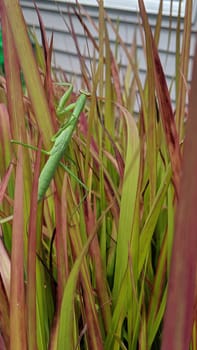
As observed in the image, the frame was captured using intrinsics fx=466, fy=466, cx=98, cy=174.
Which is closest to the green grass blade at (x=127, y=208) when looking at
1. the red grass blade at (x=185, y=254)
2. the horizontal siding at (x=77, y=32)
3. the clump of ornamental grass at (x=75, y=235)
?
the clump of ornamental grass at (x=75, y=235)

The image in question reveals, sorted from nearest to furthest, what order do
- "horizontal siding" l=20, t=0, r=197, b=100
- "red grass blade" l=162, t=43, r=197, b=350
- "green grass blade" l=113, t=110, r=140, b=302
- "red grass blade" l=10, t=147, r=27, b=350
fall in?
1. "red grass blade" l=162, t=43, r=197, b=350
2. "red grass blade" l=10, t=147, r=27, b=350
3. "green grass blade" l=113, t=110, r=140, b=302
4. "horizontal siding" l=20, t=0, r=197, b=100

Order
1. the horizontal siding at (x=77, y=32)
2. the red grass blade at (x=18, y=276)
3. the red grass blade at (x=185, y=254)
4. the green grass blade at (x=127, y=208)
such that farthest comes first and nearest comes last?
the horizontal siding at (x=77, y=32) → the green grass blade at (x=127, y=208) → the red grass blade at (x=18, y=276) → the red grass blade at (x=185, y=254)

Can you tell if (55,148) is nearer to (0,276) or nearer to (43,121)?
(43,121)

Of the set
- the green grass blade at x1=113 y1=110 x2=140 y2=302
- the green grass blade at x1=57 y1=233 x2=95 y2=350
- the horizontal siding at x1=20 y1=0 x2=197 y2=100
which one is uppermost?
the horizontal siding at x1=20 y1=0 x2=197 y2=100

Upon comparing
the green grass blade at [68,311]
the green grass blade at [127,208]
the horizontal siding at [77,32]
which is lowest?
the green grass blade at [68,311]

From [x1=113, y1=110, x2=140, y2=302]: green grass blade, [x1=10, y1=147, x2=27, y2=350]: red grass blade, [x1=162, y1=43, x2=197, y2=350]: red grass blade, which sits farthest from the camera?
[x1=113, y1=110, x2=140, y2=302]: green grass blade

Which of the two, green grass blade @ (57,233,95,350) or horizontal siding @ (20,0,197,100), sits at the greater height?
horizontal siding @ (20,0,197,100)

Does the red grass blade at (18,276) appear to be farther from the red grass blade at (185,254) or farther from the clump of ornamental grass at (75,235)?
the red grass blade at (185,254)

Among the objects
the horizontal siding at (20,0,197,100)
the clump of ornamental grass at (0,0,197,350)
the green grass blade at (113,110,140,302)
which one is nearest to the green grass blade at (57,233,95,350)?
the clump of ornamental grass at (0,0,197,350)

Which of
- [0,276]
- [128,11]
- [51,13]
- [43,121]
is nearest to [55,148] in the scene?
[43,121]

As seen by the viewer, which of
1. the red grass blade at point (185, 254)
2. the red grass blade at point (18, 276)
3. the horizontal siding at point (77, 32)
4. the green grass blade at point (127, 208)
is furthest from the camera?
the horizontal siding at point (77, 32)

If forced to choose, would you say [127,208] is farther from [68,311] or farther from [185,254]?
[185,254]

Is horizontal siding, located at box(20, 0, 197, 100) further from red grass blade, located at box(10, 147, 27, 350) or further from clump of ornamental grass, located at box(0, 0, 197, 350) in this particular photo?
red grass blade, located at box(10, 147, 27, 350)
